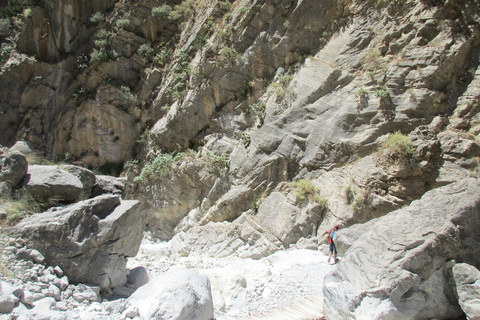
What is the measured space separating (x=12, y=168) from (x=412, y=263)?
790 centimetres

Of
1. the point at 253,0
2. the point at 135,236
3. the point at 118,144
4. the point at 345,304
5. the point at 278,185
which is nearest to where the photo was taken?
the point at 345,304

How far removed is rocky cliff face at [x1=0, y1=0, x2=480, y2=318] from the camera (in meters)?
9.88

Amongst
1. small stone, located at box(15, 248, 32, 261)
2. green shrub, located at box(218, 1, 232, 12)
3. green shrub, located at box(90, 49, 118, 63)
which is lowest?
small stone, located at box(15, 248, 32, 261)

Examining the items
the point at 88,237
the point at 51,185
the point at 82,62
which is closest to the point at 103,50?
the point at 82,62

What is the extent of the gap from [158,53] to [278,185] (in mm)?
12043

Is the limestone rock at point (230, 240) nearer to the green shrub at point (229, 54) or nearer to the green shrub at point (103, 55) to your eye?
the green shrub at point (229, 54)

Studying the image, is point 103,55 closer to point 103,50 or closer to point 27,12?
point 103,50

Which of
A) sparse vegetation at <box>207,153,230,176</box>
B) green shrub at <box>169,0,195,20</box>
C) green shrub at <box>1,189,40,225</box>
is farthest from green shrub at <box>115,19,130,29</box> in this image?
green shrub at <box>1,189,40,225</box>

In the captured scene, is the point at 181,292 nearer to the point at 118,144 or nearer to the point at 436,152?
the point at 436,152

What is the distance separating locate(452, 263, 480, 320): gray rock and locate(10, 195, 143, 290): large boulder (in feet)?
20.8

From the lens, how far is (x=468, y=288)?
470 cm

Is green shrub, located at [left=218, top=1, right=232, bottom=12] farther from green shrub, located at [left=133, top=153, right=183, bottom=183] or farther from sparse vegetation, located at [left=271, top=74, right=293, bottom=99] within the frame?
green shrub, located at [left=133, top=153, right=183, bottom=183]

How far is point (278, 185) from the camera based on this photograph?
1175cm

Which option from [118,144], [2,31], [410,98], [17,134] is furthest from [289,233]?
[2,31]
